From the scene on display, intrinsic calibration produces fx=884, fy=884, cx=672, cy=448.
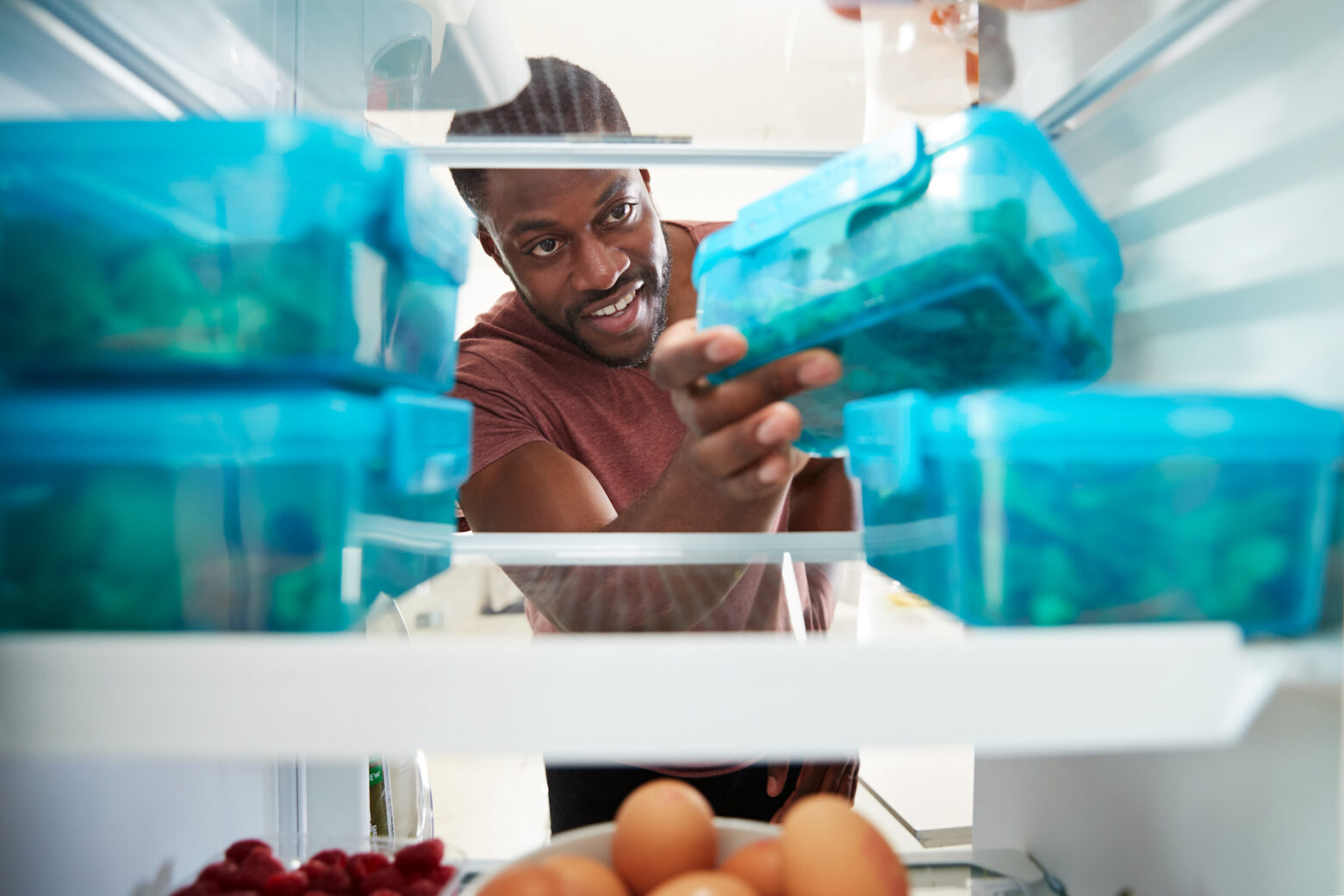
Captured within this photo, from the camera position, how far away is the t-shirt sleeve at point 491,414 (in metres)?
1.18

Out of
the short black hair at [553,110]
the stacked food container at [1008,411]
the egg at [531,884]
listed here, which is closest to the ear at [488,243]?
the short black hair at [553,110]

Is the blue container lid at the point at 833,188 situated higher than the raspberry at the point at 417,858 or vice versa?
the blue container lid at the point at 833,188

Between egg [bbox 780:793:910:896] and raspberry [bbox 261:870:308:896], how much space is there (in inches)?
16.3

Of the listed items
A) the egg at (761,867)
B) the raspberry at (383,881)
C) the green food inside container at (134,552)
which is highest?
the green food inside container at (134,552)

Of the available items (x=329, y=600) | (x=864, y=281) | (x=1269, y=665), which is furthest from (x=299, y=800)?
(x=1269, y=665)

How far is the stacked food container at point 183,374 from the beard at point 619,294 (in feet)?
2.32

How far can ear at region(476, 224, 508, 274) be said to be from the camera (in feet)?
4.35

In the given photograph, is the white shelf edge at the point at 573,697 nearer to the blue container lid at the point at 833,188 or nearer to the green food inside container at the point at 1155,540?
the green food inside container at the point at 1155,540

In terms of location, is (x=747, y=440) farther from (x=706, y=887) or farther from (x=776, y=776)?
(x=776, y=776)

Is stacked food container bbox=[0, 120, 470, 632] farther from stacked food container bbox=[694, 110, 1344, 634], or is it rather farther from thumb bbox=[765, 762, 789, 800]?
thumb bbox=[765, 762, 789, 800]

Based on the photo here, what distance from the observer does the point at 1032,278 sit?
0.62 m

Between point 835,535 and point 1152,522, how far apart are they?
38cm

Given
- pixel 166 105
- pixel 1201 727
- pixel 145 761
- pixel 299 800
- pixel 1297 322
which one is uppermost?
pixel 166 105

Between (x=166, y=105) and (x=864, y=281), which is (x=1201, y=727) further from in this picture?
(x=166, y=105)
